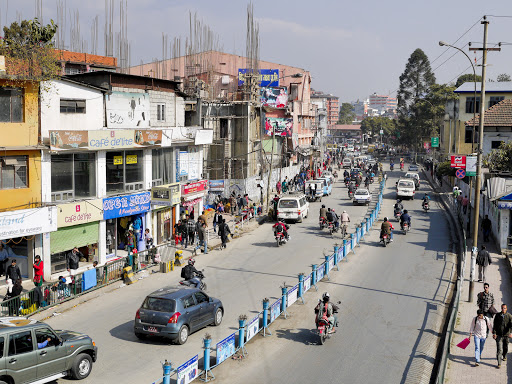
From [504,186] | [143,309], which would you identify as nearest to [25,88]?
[143,309]

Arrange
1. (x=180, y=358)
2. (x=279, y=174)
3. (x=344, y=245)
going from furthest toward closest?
(x=279, y=174) < (x=344, y=245) < (x=180, y=358)

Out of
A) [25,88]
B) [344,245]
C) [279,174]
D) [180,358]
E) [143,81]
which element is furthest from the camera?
[279,174]

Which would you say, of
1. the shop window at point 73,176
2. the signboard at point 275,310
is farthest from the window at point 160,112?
the signboard at point 275,310

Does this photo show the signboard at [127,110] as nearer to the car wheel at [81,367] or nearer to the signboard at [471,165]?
the car wheel at [81,367]

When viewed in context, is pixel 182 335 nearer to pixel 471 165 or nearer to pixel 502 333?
pixel 502 333

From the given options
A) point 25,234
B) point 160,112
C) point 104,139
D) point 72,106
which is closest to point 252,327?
point 25,234

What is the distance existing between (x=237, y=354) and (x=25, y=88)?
1394 cm

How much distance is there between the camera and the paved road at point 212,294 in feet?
46.7

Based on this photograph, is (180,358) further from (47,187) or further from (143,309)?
(47,187)

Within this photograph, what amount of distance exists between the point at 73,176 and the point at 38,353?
13101 millimetres

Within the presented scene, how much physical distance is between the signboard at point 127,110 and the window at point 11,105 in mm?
5528

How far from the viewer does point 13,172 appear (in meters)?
21.3

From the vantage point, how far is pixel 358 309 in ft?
62.3

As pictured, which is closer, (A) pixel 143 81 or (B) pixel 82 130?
(B) pixel 82 130
